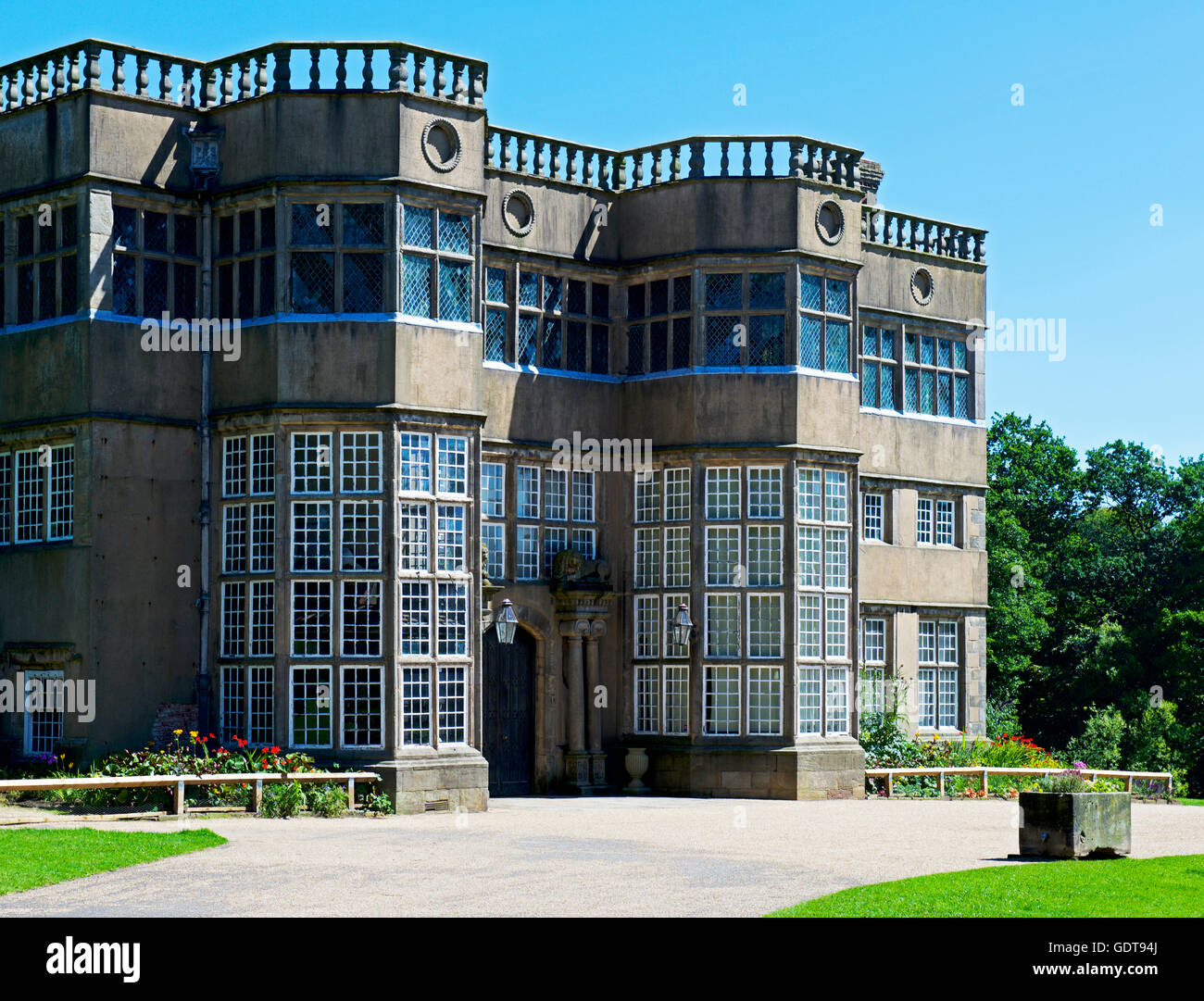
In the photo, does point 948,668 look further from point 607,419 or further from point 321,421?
point 321,421

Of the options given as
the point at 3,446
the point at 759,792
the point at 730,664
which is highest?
the point at 3,446

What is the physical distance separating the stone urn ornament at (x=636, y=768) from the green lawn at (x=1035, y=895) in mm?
11598

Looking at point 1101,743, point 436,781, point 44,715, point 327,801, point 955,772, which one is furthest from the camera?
point 1101,743

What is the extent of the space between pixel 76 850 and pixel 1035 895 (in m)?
8.84

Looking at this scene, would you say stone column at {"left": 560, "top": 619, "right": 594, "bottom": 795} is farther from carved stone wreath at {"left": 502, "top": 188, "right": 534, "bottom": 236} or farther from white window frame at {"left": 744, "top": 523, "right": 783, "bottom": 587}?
carved stone wreath at {"left": 502, "top": 188, "right": 534, "bottom": 236}

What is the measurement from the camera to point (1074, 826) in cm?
1873

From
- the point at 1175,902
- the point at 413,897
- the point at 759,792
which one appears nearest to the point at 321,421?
the point at 759,792

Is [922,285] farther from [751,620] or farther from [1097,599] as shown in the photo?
[1097,599]

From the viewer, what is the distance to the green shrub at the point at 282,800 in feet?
74.0

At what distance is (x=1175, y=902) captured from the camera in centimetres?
1501

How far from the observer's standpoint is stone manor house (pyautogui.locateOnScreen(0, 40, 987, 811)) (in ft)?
81.2

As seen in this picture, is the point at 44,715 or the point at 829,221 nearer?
the point at 44,715

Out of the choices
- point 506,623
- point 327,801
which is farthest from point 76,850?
point 506,623
